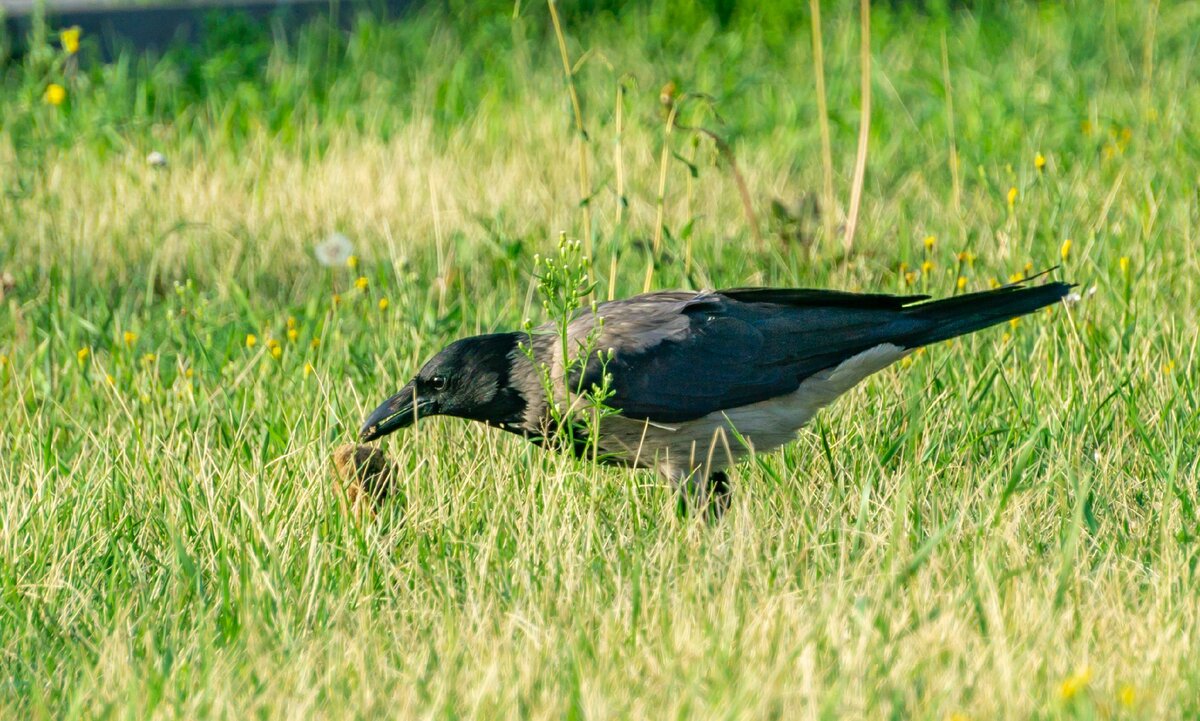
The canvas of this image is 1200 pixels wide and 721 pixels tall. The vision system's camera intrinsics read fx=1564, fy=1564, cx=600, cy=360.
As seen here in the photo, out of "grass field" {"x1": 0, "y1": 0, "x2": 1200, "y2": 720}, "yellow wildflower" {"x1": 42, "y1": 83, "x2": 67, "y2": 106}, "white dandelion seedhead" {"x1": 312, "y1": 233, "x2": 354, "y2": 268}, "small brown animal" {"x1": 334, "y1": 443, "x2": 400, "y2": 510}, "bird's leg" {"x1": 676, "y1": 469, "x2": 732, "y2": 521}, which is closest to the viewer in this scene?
"grass field" {"x1": 0, "y1": 0, "x2": 1200, "y2": 720}

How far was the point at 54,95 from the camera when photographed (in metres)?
6.73

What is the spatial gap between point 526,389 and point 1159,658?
1808 millimetres

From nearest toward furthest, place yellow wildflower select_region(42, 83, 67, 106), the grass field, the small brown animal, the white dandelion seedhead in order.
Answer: the grass field
the small brown animal
the white dandelion seedhead
yellow wildflower select_region(42, 83, 67, 106)

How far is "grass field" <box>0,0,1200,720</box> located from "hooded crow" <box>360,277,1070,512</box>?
5.5 inches

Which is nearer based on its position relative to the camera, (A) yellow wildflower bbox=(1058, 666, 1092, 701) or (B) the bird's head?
(A) yellow wildflower bbox=(1058, 666, 1092, 701)

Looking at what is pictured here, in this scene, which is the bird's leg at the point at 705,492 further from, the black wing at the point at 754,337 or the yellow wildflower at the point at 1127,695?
the yellow wildflower at the point at 1127,695

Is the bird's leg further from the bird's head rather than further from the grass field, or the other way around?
the bird's head

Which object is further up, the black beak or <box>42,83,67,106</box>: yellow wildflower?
<box>42,83,67,106</box>: yellow wildflower

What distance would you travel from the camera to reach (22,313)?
5500 mm

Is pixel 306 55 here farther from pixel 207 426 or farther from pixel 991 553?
pixel 991 553

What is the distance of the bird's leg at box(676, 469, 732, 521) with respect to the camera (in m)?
4.10

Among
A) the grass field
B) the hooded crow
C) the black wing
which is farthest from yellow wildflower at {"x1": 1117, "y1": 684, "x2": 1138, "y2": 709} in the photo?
the black wing

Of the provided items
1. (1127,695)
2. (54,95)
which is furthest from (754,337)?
(54,95)

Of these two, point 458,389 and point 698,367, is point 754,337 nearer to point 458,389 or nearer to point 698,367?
point 698,367
